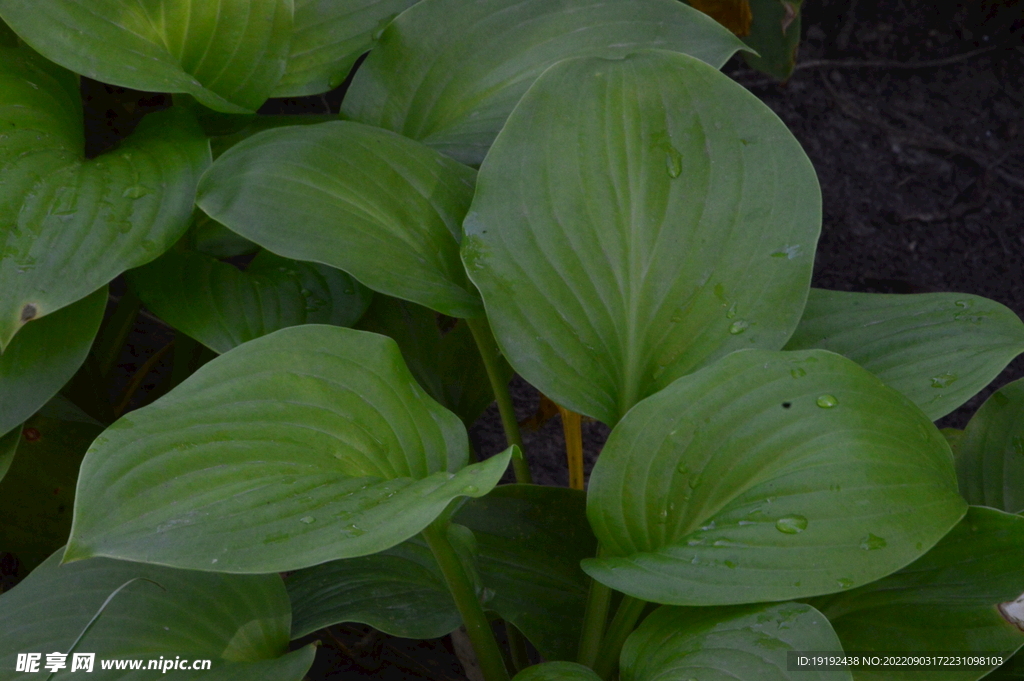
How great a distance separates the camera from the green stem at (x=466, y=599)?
2.06 feet

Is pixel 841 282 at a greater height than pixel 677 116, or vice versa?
pixel 677 116

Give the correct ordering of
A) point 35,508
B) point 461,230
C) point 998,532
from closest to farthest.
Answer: point 998,532
point 461,230
point 35,508

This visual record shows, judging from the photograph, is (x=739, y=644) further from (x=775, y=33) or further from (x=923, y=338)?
(x=775, y=33)

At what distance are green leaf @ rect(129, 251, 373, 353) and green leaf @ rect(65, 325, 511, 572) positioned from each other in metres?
0.17

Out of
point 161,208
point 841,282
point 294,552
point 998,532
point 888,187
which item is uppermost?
point 161,208

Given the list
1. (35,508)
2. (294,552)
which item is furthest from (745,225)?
(35,508)

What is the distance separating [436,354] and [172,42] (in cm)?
44

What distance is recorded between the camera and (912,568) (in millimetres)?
650

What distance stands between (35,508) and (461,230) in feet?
2.01

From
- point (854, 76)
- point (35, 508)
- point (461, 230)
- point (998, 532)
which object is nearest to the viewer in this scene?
point (998, 532)

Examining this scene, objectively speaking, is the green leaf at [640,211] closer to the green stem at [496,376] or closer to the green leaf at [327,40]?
the green stem at [496,376]

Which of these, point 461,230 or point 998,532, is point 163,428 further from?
point 998,532

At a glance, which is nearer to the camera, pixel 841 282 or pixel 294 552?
pixel 294 552

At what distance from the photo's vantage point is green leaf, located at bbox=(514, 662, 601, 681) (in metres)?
0.60
